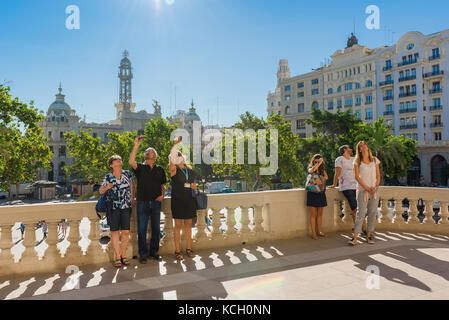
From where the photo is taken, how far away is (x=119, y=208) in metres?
5.80

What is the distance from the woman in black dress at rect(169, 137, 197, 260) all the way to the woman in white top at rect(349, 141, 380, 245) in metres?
3.34

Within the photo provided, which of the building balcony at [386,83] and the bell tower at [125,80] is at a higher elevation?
the bell tower at [125,80]

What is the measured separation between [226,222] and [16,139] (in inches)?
546

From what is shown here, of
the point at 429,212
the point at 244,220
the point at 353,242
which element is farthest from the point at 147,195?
the point at 429,212

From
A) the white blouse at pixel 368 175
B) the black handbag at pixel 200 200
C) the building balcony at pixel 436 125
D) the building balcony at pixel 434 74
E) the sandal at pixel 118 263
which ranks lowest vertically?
the sandal at pixel 118 263

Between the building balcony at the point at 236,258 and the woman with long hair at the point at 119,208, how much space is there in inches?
12.1

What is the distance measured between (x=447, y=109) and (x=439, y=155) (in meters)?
6.93

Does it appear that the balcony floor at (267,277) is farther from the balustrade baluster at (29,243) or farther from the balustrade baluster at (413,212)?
the balustrade baluster at (413,212)

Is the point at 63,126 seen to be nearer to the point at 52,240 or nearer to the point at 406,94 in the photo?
the point at 406,94

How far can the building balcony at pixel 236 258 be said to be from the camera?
470 centimetres

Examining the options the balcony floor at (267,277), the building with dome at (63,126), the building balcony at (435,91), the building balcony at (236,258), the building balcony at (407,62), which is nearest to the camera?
the balcony floor at (267,277)

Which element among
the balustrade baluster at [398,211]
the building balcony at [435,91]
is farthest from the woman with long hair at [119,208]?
the building balcony at [435,91]

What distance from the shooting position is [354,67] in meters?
62.7
